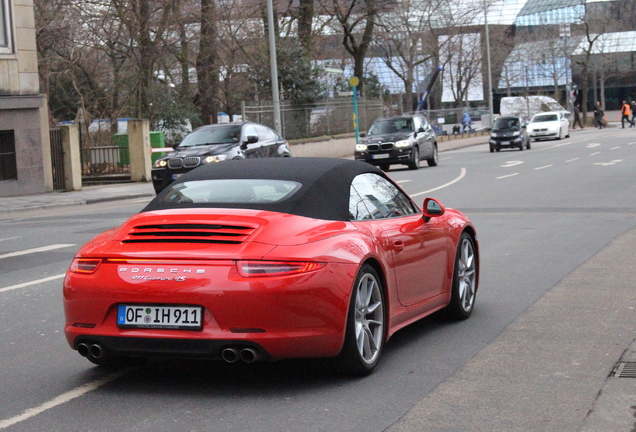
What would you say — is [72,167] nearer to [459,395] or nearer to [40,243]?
[40,243]

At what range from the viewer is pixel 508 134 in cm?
4225

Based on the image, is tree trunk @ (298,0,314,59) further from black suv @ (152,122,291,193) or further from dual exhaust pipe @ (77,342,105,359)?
dual exhaust pipe @ (77,342,105,359)

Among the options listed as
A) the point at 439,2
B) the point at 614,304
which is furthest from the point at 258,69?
the point at 614,304

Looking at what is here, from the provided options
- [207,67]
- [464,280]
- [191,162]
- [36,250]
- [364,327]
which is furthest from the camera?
[207,67]

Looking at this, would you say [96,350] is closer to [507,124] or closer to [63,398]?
[63,398]

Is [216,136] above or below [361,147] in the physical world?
above

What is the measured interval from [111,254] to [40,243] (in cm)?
857

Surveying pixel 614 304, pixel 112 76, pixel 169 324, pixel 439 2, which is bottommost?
pixel 614 304

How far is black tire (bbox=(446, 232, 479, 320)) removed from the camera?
7490 mm

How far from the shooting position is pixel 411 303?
262 inches

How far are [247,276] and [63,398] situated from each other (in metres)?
1.29

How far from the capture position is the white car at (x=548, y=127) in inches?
2088

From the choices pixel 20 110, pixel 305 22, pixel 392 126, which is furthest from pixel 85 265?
pixel 305 22

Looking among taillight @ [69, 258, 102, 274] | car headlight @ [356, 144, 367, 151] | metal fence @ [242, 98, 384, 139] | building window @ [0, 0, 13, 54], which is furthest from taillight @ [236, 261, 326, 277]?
metal fence @ [242, 98, 384, 139]
